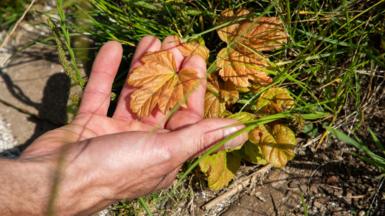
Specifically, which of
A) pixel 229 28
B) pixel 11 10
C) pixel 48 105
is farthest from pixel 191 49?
pixel 11 10

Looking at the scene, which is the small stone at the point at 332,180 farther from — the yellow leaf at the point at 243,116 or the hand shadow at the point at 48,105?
the hand shadow at the point at 48,105

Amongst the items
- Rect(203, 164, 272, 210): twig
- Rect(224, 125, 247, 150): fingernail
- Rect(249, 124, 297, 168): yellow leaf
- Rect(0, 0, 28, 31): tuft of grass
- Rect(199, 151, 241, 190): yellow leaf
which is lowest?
Rect(203, 164, 272, 210): twig

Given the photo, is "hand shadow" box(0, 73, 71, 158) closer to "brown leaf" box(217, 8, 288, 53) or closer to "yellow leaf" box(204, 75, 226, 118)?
"yellow leaf" box(204, 75, 226, 118)

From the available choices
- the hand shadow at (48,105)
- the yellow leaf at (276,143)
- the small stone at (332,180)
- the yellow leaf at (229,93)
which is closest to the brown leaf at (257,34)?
the yellow leaf at (229,93)

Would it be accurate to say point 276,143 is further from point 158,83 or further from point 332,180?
point 158,83

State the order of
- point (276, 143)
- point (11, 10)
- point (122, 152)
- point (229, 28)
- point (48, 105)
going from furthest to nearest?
point (11, 10) < point (48, 105) < point (229, 28) < point (276, 143) < point (122, 152)

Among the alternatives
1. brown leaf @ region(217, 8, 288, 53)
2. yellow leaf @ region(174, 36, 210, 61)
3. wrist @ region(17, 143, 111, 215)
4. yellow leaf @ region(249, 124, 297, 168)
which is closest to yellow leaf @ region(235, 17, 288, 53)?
brown leaf @ region(217, 8, 288, 53)
